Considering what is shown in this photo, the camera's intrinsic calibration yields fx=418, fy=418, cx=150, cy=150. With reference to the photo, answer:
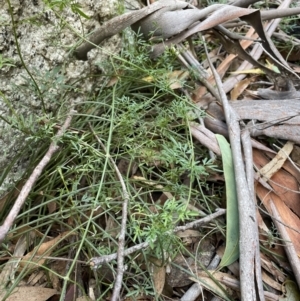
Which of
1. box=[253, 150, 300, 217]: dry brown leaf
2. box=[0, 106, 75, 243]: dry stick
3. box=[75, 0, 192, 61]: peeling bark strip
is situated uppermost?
box=[75, 0, 192, 61]: peeling bark strip

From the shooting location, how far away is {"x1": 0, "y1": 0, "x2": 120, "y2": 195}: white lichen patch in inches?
40.4

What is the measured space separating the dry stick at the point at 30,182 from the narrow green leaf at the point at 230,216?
16.3 inches

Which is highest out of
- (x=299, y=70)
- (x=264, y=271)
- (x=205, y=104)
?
(x=205, y=104)

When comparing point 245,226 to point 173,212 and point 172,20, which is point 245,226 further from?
point 172,20

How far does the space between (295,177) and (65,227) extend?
0.62 meters

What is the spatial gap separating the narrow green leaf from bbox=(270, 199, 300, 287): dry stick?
119 mm

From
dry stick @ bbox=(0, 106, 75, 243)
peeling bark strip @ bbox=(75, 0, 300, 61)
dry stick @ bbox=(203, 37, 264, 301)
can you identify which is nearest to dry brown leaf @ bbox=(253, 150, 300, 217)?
dry stick @ bbox=(203, 37, 264, 301)

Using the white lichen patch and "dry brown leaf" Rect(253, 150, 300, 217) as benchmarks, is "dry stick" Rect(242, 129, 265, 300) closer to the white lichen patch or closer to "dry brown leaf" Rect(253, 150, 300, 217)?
"dry brown leaf" Rect(253, 150, 300, 217)

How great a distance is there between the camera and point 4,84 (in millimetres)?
1047

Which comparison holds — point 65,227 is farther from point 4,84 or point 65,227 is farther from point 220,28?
point 220,28

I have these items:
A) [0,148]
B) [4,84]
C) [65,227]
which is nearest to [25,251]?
[65,227]

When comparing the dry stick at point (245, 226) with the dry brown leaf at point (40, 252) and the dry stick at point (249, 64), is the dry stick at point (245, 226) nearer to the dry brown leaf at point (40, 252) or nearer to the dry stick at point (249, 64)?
the dry stick at point (249, 64)

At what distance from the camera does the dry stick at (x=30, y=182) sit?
80 centimetres

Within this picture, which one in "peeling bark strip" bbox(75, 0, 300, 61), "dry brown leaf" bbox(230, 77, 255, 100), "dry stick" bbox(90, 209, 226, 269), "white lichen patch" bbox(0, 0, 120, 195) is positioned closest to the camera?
"dry stick" bbox(90, 209, 226, 269)
